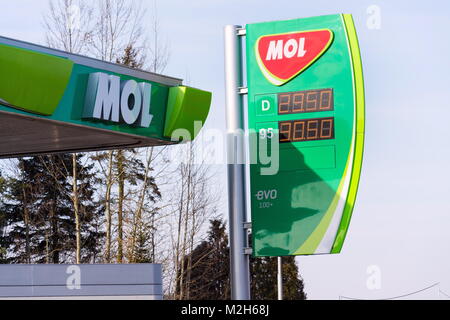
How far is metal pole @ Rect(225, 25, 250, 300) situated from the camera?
15.4 meters

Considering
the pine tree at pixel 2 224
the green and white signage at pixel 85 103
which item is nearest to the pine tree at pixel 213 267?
the pine tree at pixel 2 224

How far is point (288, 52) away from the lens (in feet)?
52.0

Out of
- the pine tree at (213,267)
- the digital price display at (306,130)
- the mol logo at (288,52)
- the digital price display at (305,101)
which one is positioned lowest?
the pine tree at (213,267)

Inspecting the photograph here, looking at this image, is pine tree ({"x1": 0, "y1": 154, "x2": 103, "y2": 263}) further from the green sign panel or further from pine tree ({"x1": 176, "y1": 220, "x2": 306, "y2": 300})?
the green sign panel

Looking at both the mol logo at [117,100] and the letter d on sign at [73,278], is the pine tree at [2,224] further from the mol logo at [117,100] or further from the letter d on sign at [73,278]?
the mol logo at [117,100]

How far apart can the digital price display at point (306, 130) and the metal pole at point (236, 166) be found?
67 cm

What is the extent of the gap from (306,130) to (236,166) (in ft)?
4.01

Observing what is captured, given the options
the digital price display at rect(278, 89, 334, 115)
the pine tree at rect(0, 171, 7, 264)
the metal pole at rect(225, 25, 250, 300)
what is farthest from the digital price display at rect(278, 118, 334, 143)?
the pine tree at rect(0, 171, 7, 264)

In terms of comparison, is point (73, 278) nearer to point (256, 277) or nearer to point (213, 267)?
point (213, 267)

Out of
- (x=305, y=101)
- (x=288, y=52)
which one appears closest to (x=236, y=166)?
(x=305, y=101)

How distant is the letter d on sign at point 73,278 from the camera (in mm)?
17078

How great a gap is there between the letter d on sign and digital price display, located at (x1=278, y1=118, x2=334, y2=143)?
14.5ft

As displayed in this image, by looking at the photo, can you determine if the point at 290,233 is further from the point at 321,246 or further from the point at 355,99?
the point at 355,99
